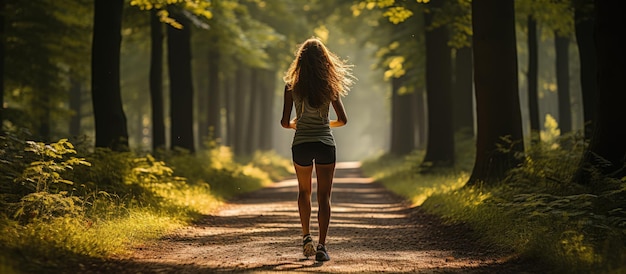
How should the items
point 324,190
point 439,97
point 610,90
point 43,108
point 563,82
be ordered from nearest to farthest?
point 324,190, point 610,90, point 439,97, point 43,108, point 563,82

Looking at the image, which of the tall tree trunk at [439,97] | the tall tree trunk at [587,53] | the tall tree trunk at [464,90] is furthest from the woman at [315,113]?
the tall tree trunk at [464,90]

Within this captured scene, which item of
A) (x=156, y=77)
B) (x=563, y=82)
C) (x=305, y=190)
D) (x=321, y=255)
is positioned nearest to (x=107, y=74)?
(x=156, y=77)

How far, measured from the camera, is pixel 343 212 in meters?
13.2

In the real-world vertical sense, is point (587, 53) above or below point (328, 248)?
above

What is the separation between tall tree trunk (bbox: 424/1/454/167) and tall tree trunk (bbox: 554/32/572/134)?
684 cm

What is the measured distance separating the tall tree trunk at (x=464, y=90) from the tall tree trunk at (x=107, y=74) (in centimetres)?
1268

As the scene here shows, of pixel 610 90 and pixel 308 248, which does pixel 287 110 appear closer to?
pixel 308 248

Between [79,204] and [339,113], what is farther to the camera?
[79,204]

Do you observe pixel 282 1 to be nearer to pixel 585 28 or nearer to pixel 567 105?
pixel 567 105

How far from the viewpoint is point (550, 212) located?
27.0ft

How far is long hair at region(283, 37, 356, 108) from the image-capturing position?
7.16m

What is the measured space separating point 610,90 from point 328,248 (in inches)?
174

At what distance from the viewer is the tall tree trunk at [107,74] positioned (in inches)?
526

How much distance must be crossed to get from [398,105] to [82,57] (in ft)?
58.4
